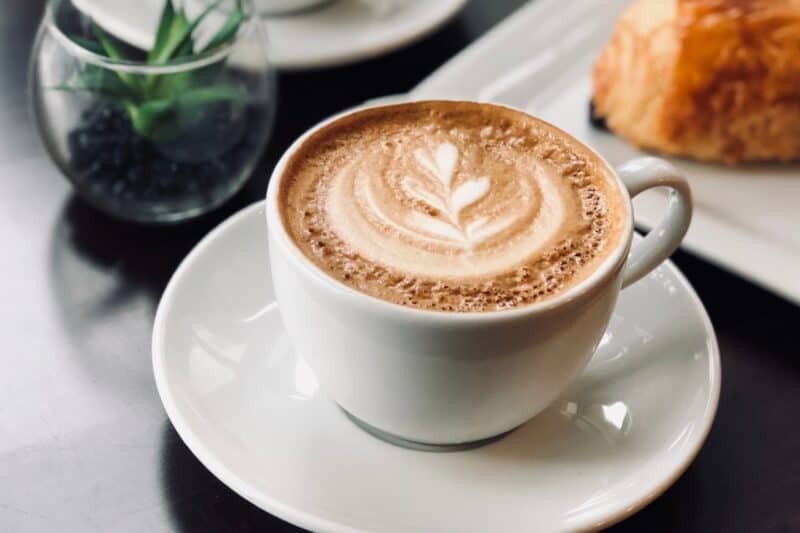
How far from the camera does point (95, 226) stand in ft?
3.42

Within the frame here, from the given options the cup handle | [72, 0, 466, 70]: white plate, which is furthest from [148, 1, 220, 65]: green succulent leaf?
the cup handle

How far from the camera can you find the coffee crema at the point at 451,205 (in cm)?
69

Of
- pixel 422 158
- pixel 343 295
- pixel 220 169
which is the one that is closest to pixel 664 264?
pixel 422 158

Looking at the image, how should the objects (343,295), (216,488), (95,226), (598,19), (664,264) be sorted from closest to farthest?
1. (343,295)
2. (216,488)
3. (664,264)
4. (95,226)
5. (598,19)

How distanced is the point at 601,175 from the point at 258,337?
0.32 metres

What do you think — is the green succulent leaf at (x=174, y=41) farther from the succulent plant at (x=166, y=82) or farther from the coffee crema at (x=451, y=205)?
the coffee crema at (x=451, y=205)

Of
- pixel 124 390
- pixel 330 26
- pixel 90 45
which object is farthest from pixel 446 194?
pixel 330 26

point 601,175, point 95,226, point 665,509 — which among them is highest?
point 601,175

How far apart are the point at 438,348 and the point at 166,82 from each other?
19.3 inches

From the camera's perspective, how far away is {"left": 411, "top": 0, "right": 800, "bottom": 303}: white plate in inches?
39.3

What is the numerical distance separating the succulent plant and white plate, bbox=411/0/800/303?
268mm

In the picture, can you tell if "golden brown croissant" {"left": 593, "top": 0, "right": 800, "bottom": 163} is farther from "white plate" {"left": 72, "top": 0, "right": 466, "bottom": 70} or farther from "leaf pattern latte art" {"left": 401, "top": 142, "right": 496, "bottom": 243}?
"leaf pattern latte art" {"left": 401, "top": 142, "right": 496, "bottom": 243}

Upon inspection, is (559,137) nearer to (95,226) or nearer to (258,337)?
(258,337)

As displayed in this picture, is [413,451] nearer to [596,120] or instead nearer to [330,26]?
[596,120]
